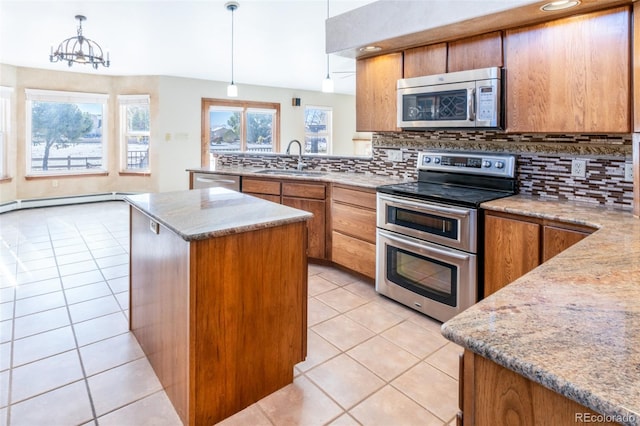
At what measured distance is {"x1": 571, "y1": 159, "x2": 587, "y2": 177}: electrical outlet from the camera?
2445 mm

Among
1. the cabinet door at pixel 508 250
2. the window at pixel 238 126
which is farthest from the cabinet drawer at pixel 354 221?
the window at pixel 238 126

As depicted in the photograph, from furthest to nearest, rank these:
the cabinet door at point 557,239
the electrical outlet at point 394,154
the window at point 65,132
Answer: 1. the window at point 65,132
2. the electrical outlet at point 394,154
3. the cabinet door at point 557,239

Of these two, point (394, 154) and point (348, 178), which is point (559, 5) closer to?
point (394, 154)

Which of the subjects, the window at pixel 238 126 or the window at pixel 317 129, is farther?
the window at pixel 317 129

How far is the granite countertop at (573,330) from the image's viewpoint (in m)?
0.61

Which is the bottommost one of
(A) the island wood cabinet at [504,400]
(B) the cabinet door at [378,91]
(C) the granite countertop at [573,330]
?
(A) the island wood cabinet at [504,400]

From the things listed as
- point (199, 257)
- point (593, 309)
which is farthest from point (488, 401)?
point (199, 257)

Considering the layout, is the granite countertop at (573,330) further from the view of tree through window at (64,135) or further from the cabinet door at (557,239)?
the view of tree through window at (64,135)

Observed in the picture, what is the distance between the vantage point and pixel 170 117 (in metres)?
7.07

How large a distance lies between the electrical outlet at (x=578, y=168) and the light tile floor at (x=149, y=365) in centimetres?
134

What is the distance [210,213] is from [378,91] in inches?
79.0

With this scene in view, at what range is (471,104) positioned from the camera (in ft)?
8.56

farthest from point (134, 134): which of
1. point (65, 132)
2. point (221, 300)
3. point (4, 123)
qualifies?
point (221, 300)

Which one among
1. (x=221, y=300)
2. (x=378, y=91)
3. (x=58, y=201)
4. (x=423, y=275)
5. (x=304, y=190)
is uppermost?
(x=378, y=91)
